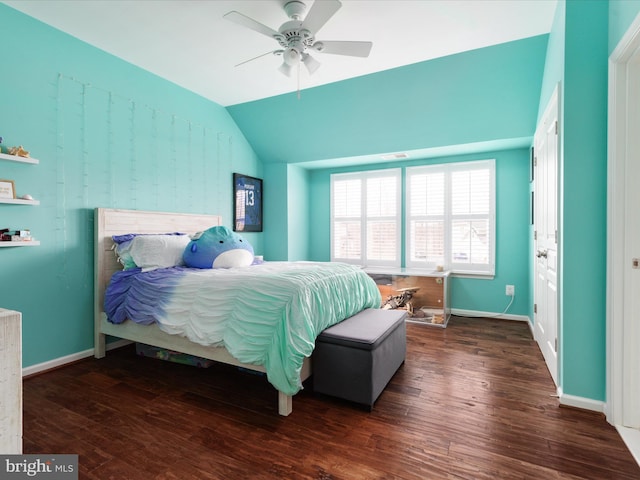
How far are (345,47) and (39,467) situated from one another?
2890 millimetres

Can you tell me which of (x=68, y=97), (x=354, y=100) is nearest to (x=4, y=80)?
(x=68, y=97)

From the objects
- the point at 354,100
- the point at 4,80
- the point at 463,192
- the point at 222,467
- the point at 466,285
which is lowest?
the point at 222,467

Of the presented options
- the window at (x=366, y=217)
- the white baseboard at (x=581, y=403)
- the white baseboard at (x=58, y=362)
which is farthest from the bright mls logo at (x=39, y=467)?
the window at (x=366, y=217)

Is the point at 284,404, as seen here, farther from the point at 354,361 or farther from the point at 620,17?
the point at 620,17

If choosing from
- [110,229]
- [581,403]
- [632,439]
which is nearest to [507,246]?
[581,403]

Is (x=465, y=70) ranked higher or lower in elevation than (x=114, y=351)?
higher

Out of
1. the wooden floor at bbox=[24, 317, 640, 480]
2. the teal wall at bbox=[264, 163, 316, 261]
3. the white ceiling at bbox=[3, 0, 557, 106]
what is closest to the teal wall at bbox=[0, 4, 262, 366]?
the white ceiling at bbox=[3, 0, 557, 106]

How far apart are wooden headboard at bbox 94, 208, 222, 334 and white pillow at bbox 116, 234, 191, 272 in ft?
0.43

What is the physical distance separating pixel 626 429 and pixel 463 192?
3047 mm

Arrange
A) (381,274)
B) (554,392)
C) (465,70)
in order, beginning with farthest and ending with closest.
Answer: (381,274) < (465,70) < (554,392)

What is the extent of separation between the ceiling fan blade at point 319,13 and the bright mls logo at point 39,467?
258cm

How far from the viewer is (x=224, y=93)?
392 cm

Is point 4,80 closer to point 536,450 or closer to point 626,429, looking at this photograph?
point 536,450

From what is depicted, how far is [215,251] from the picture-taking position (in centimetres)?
301
